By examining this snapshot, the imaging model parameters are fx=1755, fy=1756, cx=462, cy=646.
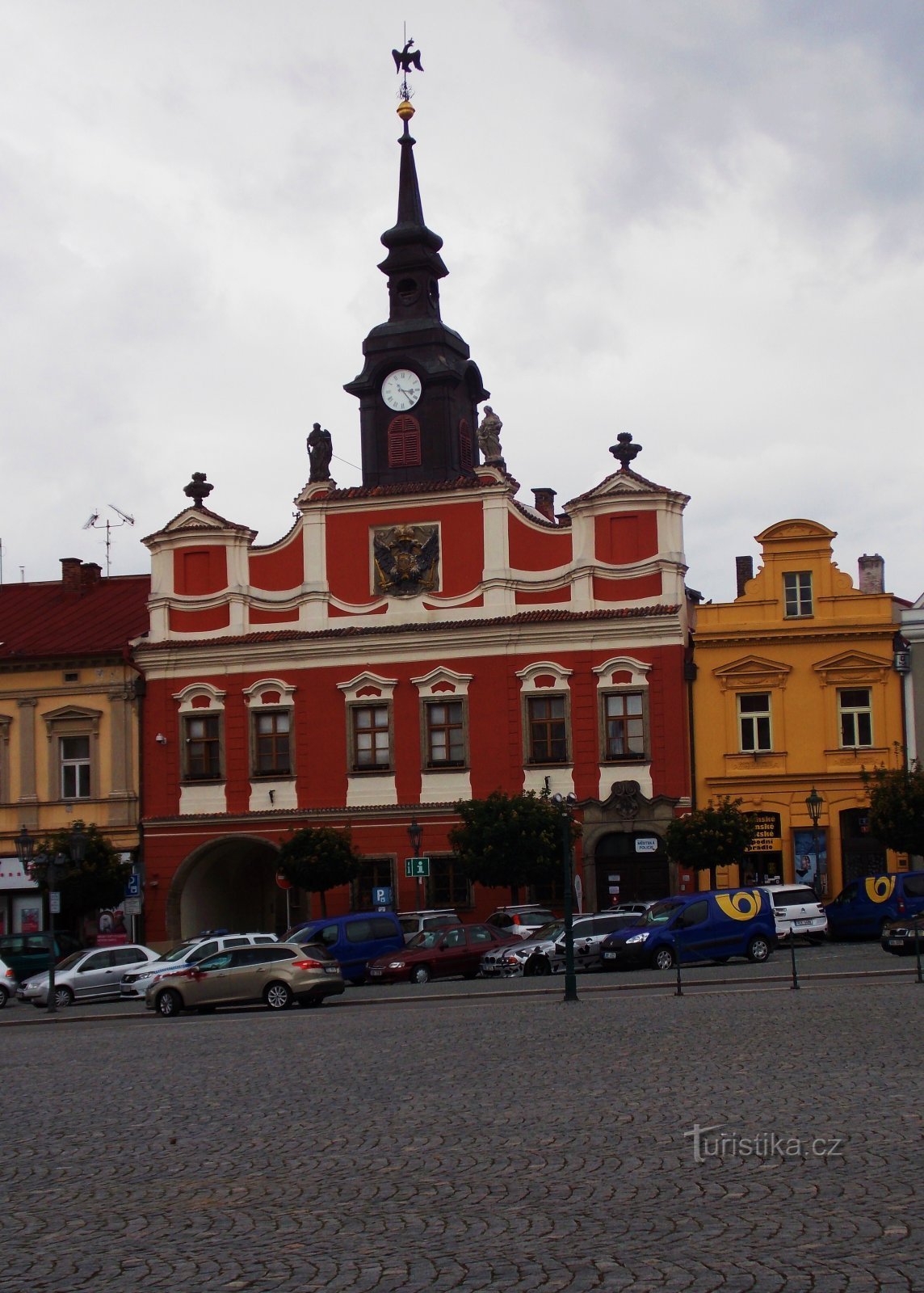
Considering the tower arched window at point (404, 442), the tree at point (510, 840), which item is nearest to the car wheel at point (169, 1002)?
the tree at point (510, 840)

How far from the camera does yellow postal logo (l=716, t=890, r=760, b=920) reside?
126 feet

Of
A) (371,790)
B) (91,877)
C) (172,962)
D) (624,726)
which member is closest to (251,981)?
(172,962)

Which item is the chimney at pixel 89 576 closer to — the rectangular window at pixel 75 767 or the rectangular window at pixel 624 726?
the rectangular window at pixel 75 767

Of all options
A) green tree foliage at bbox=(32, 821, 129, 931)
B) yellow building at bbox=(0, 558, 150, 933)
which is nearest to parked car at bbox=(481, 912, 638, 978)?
green tree foliage at bbox=(32, 821, 129, 931)

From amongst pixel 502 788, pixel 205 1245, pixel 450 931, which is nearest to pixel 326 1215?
pixel 205 1245

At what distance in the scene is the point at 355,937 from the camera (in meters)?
41.2

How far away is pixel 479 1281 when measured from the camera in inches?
359

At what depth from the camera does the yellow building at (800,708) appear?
168 ft

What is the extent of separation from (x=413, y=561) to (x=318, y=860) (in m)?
9.77

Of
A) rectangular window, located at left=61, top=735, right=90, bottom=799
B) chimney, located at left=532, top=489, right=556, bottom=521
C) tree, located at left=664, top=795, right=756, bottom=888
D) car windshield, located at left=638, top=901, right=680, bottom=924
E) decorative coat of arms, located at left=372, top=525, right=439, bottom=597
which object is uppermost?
chimney, located at left=532, top=489, right=556, bottom=521

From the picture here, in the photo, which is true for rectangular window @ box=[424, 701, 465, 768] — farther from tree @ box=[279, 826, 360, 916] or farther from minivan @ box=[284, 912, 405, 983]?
minivan @ box=[284, 912, 405, 983]

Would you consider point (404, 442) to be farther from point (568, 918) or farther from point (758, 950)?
point (568, 918)

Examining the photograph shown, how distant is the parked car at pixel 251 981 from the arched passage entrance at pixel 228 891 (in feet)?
63.7

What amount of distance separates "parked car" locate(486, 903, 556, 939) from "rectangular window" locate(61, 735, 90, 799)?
16.6m
